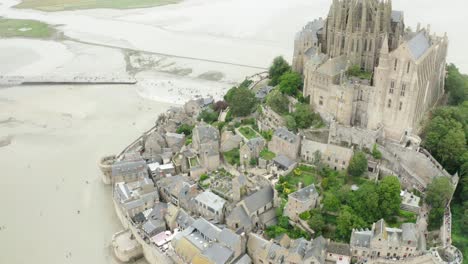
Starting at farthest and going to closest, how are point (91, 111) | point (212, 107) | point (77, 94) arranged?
point (77, 94)
point (91, 111)
point (212, 107)

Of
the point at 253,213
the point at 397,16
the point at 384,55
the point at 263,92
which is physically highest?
the point at 397,16

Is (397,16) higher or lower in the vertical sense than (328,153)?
higher

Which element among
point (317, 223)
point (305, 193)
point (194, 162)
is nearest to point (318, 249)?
point (317, 223)

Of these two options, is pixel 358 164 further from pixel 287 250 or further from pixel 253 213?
pixel 287 250

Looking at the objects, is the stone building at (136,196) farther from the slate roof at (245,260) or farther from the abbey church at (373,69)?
the abbey church at (373,69)

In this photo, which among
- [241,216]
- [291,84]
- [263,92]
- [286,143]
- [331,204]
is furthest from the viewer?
Answer: [263,92]

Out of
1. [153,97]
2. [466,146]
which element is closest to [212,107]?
[153,97]

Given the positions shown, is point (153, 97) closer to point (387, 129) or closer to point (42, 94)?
point (42, 94)
